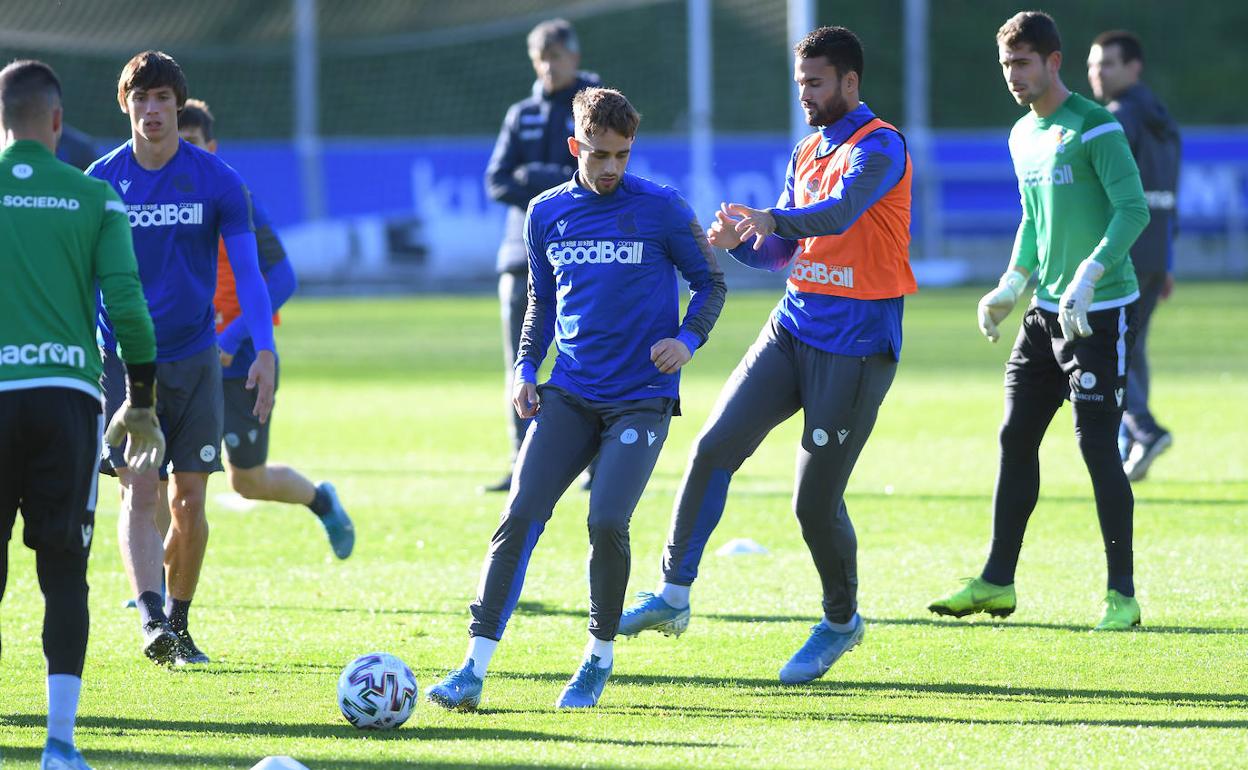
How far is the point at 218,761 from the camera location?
17.8 feet

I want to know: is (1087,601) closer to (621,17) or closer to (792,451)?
(792,451)

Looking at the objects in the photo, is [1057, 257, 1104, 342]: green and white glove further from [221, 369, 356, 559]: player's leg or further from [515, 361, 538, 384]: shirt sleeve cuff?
[221, 369, 356, 559]: player's leg

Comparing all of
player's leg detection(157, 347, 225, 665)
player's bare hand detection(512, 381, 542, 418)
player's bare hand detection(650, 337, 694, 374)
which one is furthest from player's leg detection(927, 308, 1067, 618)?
player's leg detection(157, 347, 225, 665)

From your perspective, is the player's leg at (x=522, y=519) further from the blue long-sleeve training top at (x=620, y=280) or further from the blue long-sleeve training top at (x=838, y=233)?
the blue long-sleeve training top at (x=838, y=233)

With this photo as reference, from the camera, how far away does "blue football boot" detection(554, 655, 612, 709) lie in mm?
6184

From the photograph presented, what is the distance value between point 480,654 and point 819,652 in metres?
1.34

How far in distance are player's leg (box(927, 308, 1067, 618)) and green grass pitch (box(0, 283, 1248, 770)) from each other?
0.14m

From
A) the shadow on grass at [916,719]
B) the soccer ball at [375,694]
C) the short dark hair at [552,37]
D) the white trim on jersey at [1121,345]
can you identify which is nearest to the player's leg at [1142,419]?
the short dark hair at [552,37]

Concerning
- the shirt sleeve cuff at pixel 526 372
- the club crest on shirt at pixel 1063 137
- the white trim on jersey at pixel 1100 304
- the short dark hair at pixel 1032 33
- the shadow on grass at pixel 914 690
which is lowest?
the shadow on grass at pixel 914 690

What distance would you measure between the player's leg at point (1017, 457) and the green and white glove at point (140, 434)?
11.2ft

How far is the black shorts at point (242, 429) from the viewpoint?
331 inches

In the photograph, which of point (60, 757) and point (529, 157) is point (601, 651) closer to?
point (60, 757)

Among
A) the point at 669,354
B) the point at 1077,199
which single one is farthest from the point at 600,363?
the point at 1077,199

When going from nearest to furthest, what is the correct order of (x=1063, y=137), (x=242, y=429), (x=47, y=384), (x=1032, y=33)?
(x=47, y=384)
(x=1032, y=33)
(x=1063, y=137)
(x=242, y=429)
